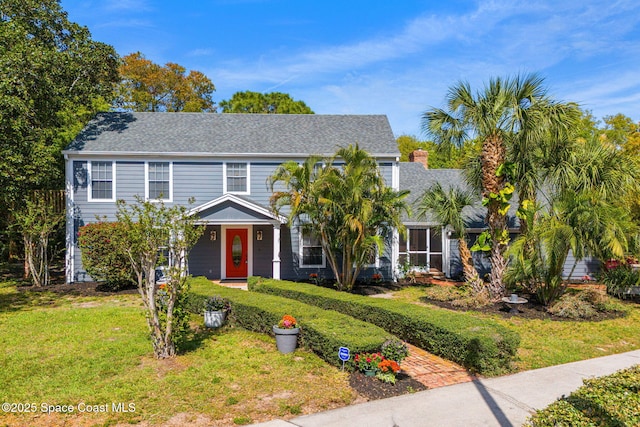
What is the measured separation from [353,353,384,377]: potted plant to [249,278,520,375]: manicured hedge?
1.68 meters

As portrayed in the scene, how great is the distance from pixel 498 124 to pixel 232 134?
1037 centimetres

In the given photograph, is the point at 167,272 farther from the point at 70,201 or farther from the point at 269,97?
the point at 269,97

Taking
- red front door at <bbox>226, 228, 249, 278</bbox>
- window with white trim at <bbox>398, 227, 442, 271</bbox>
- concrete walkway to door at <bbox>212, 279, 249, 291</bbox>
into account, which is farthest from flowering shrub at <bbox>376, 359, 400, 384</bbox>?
window with white trim at <bbox>398, 227, 442, 271</bbox>

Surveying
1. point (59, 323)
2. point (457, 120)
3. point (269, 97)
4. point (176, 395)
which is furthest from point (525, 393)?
point (269, 97)

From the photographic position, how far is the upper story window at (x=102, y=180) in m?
16.5

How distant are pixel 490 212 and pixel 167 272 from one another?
946 cm

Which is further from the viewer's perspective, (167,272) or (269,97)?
(269,97)

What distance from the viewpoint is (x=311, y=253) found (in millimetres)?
17438

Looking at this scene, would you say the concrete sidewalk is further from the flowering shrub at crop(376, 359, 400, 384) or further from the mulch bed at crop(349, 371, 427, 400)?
the flowering shrub at crop(376, 359, 400, 384)

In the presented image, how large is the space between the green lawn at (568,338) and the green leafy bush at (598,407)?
1.82 meters

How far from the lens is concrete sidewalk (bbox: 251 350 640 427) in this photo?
546 cm

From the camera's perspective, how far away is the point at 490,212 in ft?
43.0

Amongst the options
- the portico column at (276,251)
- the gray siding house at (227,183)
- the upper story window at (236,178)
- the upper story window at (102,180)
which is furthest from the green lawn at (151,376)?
the upper story window at (236,178)

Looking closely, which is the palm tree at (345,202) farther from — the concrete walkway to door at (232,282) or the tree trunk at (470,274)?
the concrete walkway to door at (232,282)
